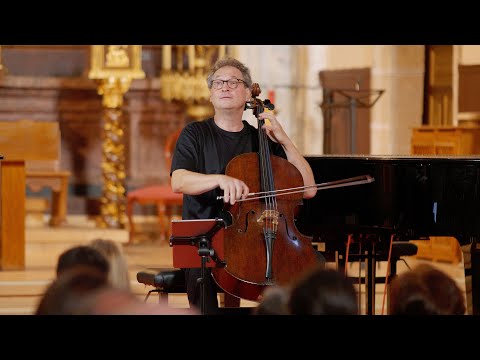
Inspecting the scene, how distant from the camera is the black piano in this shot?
499cm

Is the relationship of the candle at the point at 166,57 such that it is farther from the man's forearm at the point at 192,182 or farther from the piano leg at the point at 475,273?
the man's forearm at the point at 192,182

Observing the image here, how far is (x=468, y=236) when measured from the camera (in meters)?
4.99

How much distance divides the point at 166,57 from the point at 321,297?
8.22 m

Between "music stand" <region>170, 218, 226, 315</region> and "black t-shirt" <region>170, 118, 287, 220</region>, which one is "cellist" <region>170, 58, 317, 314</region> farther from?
"music stand" <region>170, 218, 226, 315</region>

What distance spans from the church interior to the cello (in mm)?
3888

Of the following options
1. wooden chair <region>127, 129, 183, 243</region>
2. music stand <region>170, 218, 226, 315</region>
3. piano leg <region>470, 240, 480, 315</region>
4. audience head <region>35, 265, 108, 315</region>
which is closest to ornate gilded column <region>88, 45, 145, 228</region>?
wooden chair <region>127, 129, 183, 243</region>

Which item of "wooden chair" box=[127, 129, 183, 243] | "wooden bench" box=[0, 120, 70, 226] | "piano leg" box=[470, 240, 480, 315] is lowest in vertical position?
"piano leg" box=[470, 240, 480, 315]

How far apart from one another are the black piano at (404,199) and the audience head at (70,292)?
3148 millimetres

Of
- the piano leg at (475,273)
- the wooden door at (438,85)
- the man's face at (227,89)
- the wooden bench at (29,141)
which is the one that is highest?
the wooden door at (438,85)

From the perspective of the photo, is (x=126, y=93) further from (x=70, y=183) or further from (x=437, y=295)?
(x=437, y=295)

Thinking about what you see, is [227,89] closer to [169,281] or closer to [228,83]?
[228,83]

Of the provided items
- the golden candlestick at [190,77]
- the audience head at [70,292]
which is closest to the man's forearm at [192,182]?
the audience head at [70,292]

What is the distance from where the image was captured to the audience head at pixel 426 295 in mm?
2398
